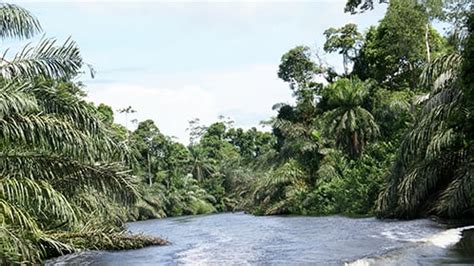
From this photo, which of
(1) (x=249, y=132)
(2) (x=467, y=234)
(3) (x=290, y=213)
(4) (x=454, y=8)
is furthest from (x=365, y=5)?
(1) (x=249, y=132)

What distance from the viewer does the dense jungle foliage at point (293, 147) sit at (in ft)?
39.9

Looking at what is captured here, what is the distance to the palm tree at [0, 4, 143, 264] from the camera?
1126cm

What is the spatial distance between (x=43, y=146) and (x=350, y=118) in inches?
1059

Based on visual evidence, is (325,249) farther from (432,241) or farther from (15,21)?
(15,21)

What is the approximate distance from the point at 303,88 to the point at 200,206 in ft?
66.3

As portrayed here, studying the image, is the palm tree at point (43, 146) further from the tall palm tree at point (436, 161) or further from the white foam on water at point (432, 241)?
the tall palm tree at point (436, 161)

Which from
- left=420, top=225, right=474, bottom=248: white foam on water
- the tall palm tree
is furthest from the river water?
the tall palm tree

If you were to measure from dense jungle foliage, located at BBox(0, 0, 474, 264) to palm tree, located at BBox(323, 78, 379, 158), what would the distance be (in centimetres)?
9

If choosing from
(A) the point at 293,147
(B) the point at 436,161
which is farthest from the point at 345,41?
(B) the point at 436,161

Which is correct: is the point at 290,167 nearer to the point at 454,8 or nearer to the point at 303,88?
the point at 303,88

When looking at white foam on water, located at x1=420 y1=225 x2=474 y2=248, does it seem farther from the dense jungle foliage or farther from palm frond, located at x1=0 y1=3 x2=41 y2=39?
palm frond, located at x1=0 y1=3 x2=41 y2=39

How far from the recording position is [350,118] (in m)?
36.9

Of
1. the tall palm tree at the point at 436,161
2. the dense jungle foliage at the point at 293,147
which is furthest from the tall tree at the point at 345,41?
the tall palm tree at the point at 436,161

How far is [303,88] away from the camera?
51.2 meters
